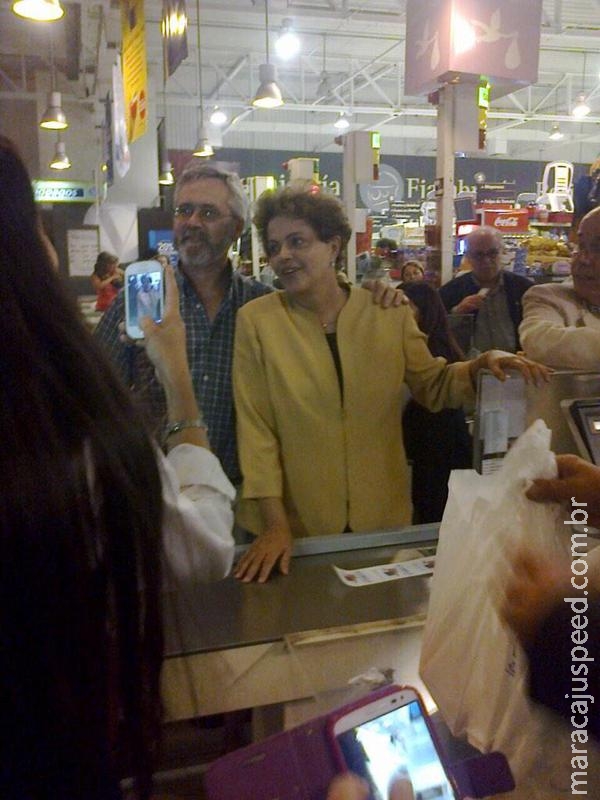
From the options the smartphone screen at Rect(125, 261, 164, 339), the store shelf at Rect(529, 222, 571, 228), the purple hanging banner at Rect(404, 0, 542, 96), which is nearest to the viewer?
the smartphone screen at Rect(125, 261, 164, 339)

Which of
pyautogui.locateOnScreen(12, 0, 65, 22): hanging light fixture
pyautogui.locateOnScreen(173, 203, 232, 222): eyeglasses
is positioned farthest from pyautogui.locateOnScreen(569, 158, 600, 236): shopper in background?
pyautogui.locateOnScreen(12, 0, 65, 22): hanging light fixture

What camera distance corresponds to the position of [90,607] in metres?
0.68

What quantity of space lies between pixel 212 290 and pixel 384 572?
3.17ft

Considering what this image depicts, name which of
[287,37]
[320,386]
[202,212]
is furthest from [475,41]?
[287,37]

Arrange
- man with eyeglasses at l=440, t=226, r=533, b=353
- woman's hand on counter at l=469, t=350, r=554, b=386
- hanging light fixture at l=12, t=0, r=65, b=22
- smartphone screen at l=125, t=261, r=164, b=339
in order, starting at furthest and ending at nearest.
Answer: hanging light fixture at l=12, t=0, r=65, b=22 → man with eyeglasses at l=440, t=226, r=533, b=353 → woman's hand on counter at l=469, t=350, r=554, b=386 → smartphone screen at l=125, t=261, r=164, b=339

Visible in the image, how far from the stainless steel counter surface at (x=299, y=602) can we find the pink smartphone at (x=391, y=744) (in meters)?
0.41

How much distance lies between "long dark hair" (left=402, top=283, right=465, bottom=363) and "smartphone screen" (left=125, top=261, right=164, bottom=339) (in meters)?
1.42

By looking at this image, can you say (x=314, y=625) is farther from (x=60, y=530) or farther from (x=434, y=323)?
(x=434, y=323)

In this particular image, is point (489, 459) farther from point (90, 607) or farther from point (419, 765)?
point (90, 607)

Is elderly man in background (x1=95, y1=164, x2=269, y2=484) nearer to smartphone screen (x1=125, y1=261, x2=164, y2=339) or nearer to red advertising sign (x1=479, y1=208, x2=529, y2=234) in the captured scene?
smartphone screen (x1=125, y1=261, x2=164, y2=339)

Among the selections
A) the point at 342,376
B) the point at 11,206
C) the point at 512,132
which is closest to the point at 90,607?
the point at 11,206

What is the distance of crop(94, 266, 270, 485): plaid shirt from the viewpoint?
1.86 metres

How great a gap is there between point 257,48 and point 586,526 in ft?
43.2

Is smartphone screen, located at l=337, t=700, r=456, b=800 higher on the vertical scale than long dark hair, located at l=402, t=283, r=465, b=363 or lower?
lower
